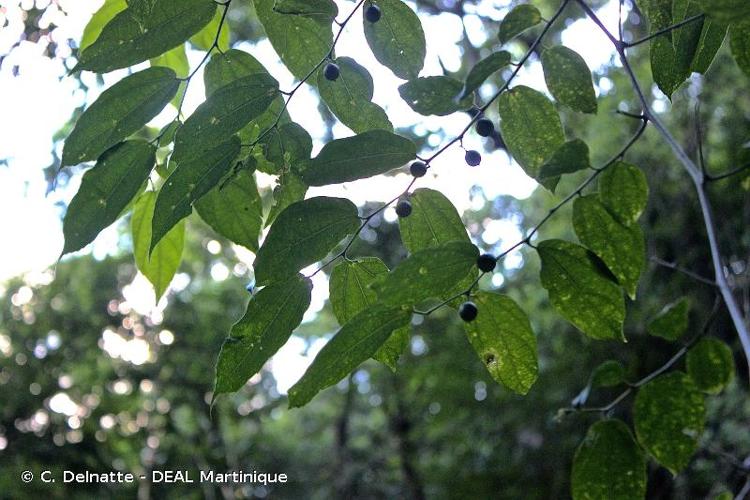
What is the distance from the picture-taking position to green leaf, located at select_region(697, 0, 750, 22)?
1.53 feet

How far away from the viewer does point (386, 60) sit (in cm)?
67

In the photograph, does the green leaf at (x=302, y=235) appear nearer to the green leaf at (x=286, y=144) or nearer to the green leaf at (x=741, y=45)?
the green leaf at (x=286, y=144)

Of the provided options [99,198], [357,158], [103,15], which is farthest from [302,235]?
[103,15]

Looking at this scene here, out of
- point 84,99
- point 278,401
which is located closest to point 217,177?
point 84,99

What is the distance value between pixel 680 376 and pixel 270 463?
4.46m

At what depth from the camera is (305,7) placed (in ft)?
2.00

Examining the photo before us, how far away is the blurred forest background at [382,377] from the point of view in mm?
3277

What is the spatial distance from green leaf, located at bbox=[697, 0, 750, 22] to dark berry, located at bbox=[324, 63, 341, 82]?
1.05 ft

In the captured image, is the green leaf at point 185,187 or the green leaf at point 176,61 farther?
the green leaf at point 176,61

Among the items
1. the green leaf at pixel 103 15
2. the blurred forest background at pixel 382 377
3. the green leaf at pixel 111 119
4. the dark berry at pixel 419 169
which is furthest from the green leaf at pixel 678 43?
the blurred forest background at pixel 382 377

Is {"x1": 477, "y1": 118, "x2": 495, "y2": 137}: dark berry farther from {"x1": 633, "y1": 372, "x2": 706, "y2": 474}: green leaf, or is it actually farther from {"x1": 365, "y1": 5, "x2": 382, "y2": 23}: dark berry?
{"x1": 633, "y1": 372, "x2": 706, "y2": 474}: green leaf

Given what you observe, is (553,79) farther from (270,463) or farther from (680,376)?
(270,463)

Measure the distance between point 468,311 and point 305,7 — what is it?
0.95 feet

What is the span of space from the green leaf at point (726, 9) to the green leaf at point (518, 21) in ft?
0.45
